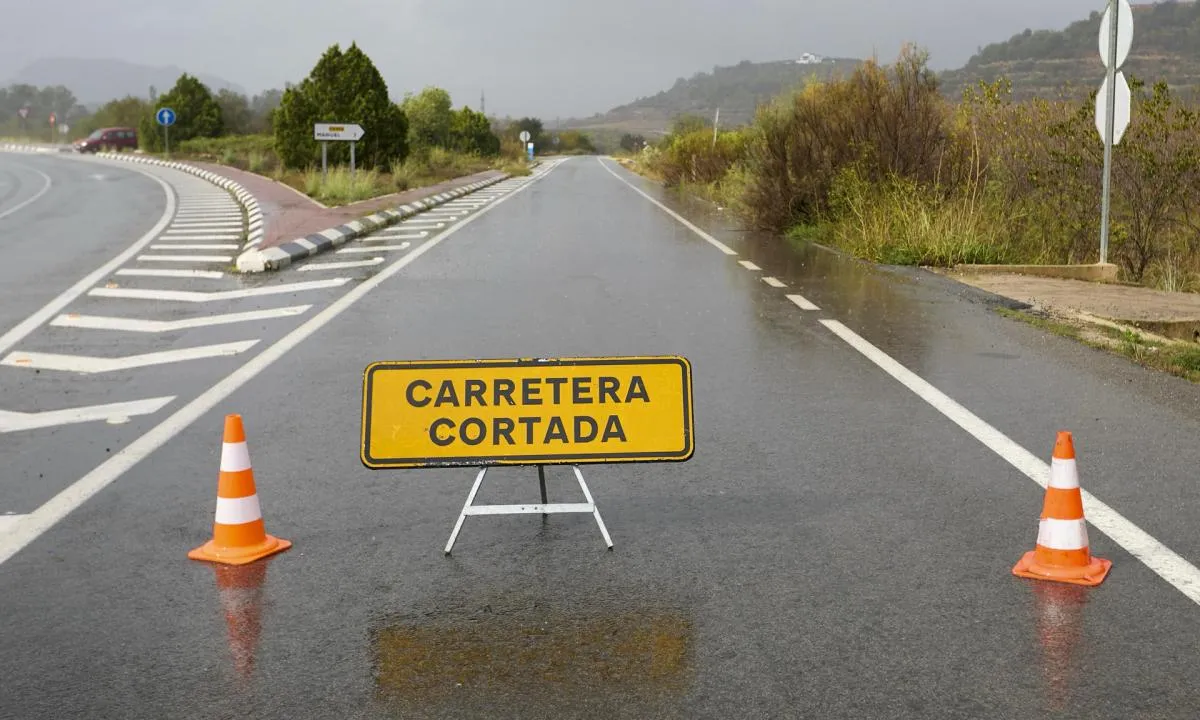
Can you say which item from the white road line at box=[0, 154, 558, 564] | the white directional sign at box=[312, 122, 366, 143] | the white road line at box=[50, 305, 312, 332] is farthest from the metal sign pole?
the white directional sign at box=[312, 122, 366, 143]

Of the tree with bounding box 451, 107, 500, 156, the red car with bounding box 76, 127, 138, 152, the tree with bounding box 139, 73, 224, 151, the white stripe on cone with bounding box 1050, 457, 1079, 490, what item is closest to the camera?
the white stripe on cone with bounding box 1050, 457, 1079, 490

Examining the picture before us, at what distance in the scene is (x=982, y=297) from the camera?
12.7 metres

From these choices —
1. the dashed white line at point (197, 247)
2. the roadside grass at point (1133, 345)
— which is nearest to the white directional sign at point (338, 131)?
the dashed white line at point (197, 247)

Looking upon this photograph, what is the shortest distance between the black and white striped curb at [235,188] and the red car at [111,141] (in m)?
7.07

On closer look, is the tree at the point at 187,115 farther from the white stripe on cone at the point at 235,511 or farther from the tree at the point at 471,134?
the white stripe on cone at the point at 235,511

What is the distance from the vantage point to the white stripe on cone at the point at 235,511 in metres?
5.08

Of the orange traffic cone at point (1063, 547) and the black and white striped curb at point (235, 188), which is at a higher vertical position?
the black and white striped curb at point (235, 188)

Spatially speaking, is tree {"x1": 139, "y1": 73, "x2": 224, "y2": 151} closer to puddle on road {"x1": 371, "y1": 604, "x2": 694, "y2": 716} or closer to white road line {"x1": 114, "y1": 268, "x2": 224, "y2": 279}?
white road line {"x1": 114, "y1": 268, "x2": 224, "y2": 279}

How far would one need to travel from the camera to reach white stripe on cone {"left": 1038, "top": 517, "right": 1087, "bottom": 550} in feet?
15.6

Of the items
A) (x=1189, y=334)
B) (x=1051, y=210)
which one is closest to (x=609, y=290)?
(x=1189, y=334)

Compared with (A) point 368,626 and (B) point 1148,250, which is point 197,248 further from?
(A) point 368,626

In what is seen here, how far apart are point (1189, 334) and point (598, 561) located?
7.28 m

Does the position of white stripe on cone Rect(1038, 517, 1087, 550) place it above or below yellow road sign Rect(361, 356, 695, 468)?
below

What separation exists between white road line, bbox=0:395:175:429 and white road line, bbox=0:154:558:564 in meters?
0.23
